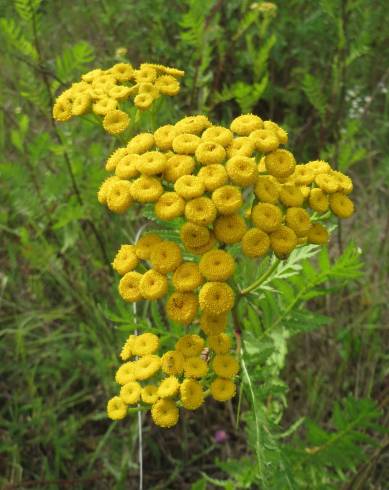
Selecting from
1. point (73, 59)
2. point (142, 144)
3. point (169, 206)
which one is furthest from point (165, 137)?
point (73, 59)

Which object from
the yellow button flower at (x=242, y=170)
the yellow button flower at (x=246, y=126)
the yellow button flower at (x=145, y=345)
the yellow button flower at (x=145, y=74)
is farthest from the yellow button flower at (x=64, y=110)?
the yellow button flower at (x=145, y=345)

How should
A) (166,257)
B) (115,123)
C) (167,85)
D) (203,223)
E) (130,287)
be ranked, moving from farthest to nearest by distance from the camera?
(167,85) < (115,123) < (130,287) < (166,257) < (203,223)

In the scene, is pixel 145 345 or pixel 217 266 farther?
pixel 145 345

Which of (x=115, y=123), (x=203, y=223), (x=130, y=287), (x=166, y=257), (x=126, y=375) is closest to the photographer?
Result: (x=203, y=223)

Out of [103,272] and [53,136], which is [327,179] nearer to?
[103,272]

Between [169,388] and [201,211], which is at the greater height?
[201,211]

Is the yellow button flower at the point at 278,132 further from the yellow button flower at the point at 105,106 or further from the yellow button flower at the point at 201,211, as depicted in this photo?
the yellow button flower at the point at 105,106

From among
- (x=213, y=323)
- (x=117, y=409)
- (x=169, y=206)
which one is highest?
(x=169, y=206)

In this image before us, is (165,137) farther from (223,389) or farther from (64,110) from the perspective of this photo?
(223,389)
